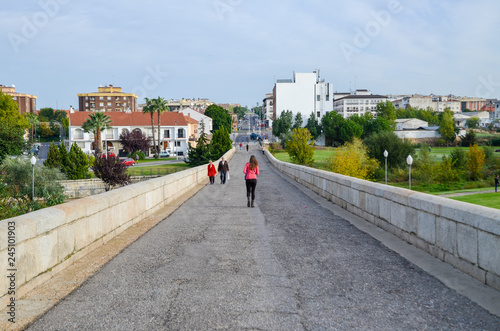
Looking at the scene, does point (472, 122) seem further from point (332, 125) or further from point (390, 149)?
point (390, 149)

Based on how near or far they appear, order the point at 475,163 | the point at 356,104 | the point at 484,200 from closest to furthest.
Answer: the point at 484,200
the point at 475,163
the point at 356,104

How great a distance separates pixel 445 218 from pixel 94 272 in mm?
4819

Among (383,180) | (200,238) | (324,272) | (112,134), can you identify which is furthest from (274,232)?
(112,134)

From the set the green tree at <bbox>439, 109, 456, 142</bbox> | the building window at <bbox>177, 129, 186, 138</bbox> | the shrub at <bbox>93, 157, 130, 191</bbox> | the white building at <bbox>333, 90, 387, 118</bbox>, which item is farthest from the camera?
the white building at <bbox>333, 90, 387, 118</bbox>

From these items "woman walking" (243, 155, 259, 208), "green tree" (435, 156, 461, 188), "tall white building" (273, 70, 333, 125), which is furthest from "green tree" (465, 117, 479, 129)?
"woman walking" (243, 155, 259, 208)

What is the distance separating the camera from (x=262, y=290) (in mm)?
5281

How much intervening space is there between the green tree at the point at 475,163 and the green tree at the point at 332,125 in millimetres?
51223

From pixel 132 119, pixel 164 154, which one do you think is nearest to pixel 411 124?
pixel 164 154

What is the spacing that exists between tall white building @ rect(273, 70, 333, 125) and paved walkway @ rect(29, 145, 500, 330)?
127 metres

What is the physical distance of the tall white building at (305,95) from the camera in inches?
5281

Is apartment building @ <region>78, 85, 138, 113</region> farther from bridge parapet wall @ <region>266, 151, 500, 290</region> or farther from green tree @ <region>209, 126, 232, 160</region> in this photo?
bridge parapet wall @ <region>266, 151, 500, 290</region>

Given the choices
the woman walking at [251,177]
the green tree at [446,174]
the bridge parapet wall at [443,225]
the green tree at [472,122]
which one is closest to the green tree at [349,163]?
the green tree at [446,174]

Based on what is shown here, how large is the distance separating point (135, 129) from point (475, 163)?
197 feet

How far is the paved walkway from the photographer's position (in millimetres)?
4371
